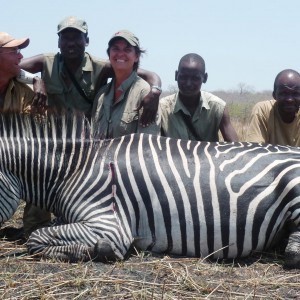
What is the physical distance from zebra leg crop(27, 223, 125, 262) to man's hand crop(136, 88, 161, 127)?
1566 mm

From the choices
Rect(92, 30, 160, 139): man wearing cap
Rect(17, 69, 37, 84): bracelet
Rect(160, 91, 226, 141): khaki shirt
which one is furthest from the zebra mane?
Rect(160, 91, 226, 141): khaki shirt

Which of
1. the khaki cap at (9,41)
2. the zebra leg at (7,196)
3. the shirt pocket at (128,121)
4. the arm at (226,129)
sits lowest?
the zebra leg at (7,196)

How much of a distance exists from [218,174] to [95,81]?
2219 millimetres

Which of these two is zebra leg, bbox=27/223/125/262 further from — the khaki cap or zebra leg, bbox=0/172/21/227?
the khaki cap

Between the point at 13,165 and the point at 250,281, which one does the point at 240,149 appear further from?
the point at 13,165

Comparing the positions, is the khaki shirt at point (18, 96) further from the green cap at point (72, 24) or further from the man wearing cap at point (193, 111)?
the man wearing cap at point (193, 111)

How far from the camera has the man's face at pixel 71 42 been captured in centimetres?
590

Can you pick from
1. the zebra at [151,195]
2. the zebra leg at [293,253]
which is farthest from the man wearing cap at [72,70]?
the zebra leg at [293,253]

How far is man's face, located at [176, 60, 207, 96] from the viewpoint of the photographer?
19.6ft

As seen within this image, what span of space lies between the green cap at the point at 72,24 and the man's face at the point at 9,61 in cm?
66

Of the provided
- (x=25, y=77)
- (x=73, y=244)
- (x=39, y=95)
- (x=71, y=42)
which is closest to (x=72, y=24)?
(x=71, y=42)

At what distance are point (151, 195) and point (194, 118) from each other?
1.89 m

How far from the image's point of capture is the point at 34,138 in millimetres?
4551

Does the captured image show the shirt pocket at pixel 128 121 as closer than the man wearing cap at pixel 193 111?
Yes
